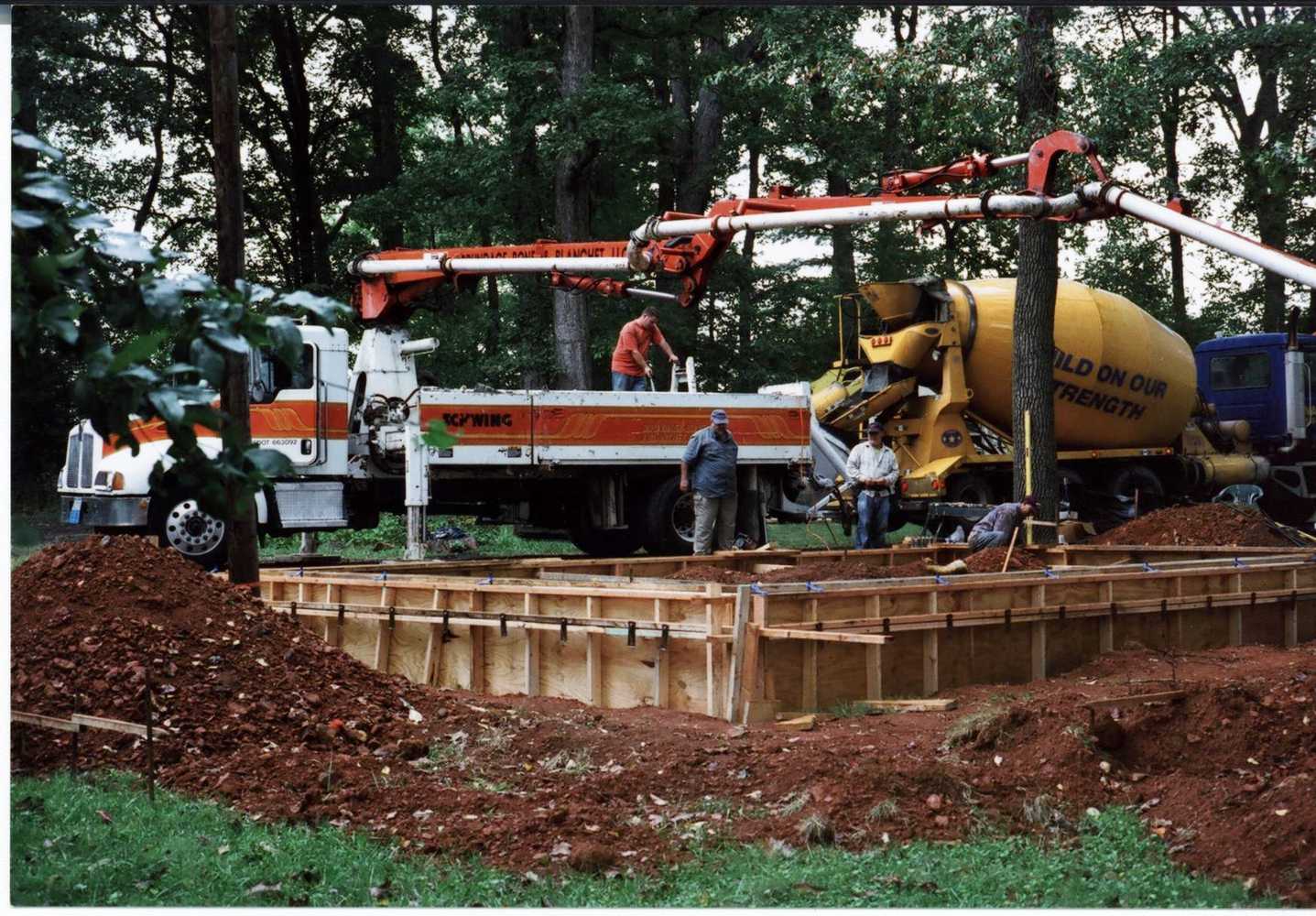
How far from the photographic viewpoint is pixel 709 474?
14.8 metres

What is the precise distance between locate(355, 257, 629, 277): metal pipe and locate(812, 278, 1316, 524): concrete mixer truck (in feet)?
15.6

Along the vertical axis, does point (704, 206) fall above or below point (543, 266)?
above

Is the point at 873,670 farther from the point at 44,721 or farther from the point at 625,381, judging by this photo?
the point at 625,381

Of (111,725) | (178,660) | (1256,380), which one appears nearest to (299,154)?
(1256,380)

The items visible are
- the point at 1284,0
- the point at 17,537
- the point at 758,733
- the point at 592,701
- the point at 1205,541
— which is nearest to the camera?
the point at 1284,0

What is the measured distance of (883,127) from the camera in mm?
29016

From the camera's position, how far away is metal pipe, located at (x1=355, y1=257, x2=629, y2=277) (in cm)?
1591

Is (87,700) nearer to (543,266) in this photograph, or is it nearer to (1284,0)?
(1284,0)

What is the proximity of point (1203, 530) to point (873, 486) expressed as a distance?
330 cm

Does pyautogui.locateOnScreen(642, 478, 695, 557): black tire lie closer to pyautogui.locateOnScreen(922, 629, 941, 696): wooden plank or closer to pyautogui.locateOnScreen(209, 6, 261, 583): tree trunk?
pyautogui.locateOnScreen(209, 6, 261, 583): tree trunk

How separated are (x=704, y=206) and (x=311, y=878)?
2382cm

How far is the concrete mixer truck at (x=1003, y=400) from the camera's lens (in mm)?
19391

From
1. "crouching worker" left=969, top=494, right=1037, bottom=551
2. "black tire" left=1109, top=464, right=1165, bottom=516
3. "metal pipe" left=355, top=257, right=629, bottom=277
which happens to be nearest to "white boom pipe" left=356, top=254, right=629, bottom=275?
"metal pipe" left=355, top=257, right=629, bottom=277

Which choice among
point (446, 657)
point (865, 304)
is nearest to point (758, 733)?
point (446, 657)
